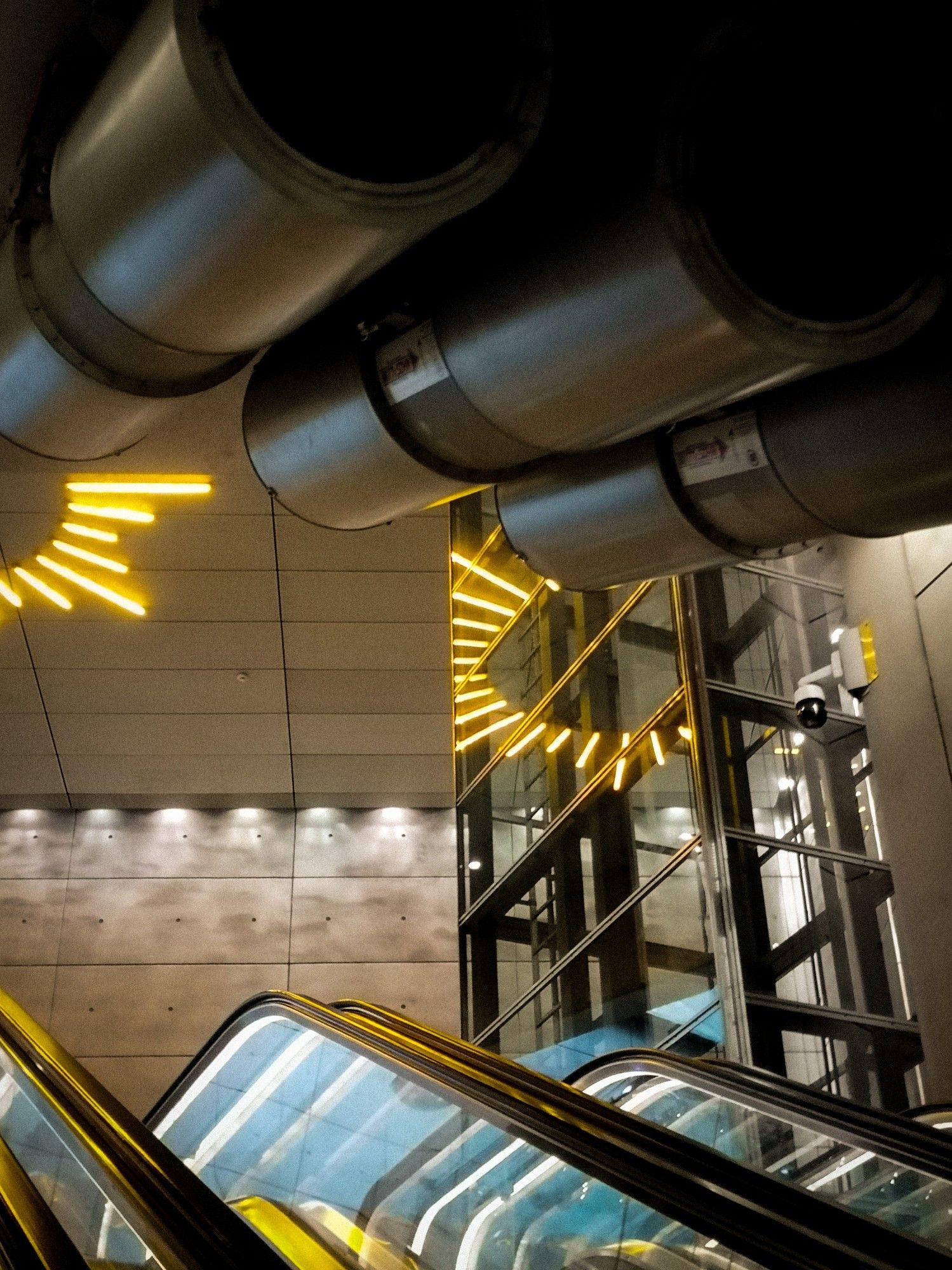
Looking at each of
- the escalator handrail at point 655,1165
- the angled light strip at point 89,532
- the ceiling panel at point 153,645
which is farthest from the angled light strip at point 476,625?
the escalator handrail at point 655,1165

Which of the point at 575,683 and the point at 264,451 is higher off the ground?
the point at 575,683

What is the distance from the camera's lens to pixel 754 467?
9.64 ft

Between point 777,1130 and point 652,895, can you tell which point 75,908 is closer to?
point 652,895

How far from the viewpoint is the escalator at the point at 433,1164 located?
1.95 m

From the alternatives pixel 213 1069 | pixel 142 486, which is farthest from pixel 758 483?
pixel 142 486

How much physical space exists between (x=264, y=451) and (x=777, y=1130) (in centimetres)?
236

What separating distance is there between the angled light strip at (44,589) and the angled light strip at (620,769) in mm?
4052

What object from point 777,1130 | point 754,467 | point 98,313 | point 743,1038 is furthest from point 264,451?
point 743,1038

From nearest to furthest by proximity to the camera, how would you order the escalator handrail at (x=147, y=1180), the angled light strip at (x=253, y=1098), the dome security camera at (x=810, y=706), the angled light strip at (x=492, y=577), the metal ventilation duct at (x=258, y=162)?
the escalator handrail at (x=147, y=1180) → the metal ventilation duct at (x=258, y=162) → the angled light strip at (x=253, y=1098) → the dome security camera at (x=810, y=706) → the angled light strip at (x=492, y=577)

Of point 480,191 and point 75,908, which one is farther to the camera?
point 75,908

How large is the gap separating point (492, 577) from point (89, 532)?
2780 mm

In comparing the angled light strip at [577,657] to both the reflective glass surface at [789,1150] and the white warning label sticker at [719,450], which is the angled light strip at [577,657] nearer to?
the reflective glass surface at [789,1150]

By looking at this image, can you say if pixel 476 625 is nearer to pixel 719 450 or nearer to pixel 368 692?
pixel 368 692

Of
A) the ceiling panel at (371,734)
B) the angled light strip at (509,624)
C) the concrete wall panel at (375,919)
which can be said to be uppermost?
the ceiling panel at (371,734)
